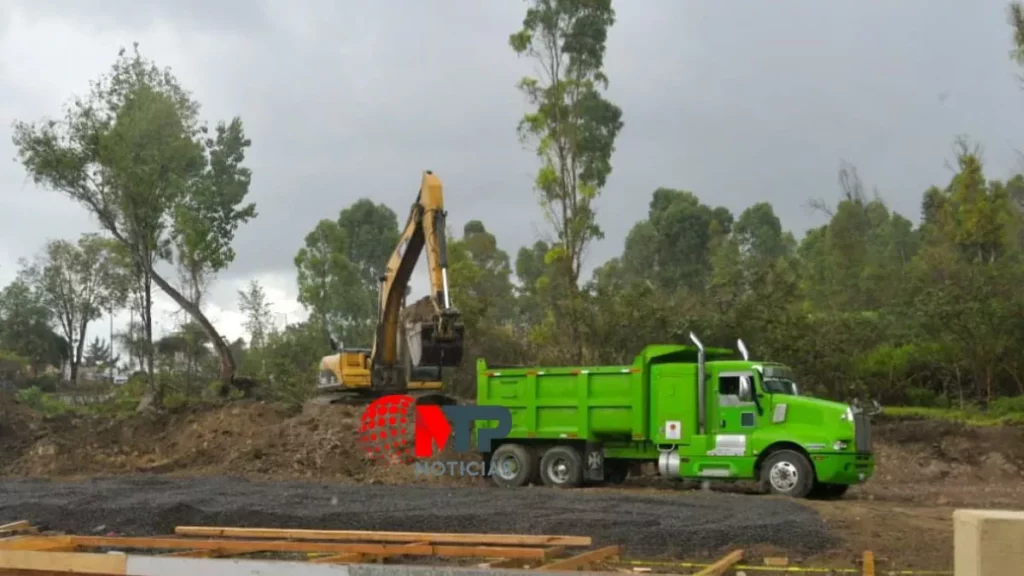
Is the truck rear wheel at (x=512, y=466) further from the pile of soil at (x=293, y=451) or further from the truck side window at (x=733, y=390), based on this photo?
the truck side window at (x=733, y=390)

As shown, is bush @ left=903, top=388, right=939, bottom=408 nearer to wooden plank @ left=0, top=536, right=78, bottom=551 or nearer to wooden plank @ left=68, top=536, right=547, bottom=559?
wooden plank @ left=68, top=536, right=547, bottom=559

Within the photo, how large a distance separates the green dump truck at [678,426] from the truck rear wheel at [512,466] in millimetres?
20

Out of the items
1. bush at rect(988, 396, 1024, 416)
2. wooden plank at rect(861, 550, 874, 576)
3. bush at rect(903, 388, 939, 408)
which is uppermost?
bush at rect(903, 388, 939, 408)

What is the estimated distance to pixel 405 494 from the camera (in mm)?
18156

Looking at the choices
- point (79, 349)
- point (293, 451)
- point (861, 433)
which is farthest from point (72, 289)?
point (861, 433)

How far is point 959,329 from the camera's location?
96.1 ft

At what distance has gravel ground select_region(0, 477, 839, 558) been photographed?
1244 cm

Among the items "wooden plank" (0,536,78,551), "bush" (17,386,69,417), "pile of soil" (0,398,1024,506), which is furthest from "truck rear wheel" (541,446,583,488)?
"bush" (17,386,69,417)

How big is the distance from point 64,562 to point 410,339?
17563 millimetres

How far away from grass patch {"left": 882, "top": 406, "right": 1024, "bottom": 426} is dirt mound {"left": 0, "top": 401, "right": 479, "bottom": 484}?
1198cm

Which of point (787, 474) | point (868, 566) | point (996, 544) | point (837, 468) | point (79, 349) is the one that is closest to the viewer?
point (996, 544)

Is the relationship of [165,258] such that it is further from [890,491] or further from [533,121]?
[890,491]

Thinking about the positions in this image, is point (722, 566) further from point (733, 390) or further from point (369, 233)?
point (369, 233)

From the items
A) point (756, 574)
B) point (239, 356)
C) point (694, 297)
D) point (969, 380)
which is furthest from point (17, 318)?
point (756, 574)
